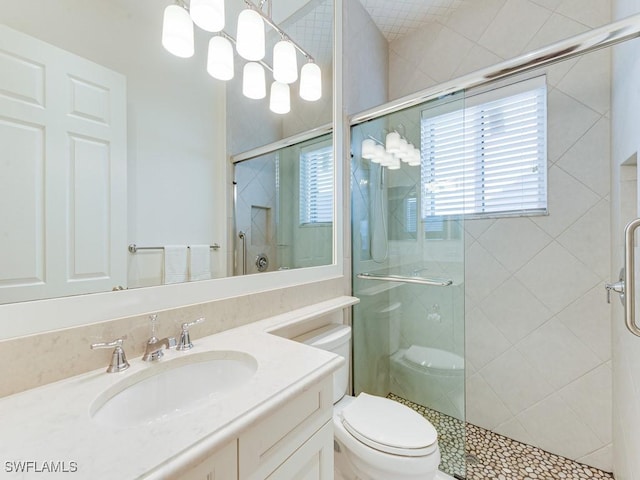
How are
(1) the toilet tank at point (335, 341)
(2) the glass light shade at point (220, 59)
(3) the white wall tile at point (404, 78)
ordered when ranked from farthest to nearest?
A: (3) the white wall tile at point (404, 78) < (1) the toilet tank at point (335, 341) < (2) the glass light shade at point (220, 59)

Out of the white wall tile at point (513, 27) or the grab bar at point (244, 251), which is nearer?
the grab bar at point (244, 251)

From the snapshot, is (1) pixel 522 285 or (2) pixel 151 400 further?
(1) pixel 522 285

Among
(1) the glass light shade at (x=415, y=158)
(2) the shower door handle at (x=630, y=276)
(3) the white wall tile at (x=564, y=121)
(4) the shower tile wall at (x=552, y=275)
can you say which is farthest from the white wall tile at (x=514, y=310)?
(2) the shower door handle at (x=630, y=276)

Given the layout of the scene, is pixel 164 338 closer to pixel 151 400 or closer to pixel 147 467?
pixel 151 400

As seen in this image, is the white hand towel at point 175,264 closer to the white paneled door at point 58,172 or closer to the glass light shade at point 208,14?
the white paneled door at point 58,172

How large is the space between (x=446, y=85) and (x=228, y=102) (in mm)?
1031

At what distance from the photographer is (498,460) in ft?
5.08

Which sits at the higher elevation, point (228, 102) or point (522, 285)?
point (228, 102)

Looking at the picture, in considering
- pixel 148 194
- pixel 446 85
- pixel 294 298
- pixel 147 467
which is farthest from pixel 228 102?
pixel 147 467

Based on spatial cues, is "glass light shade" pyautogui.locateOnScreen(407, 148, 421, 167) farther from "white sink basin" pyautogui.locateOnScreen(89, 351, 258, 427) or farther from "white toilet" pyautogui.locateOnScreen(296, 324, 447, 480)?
"white sink basin" pyautogui.locateOnScreen(89, 351, 258, 427)

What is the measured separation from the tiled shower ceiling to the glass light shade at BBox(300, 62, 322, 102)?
2.66 ft

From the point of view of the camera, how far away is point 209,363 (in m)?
0.85

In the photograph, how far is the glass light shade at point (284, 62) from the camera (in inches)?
52.3

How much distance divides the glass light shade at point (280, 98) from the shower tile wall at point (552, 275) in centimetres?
134
